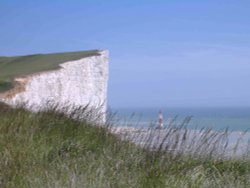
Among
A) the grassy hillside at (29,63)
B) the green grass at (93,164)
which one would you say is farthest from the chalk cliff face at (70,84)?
the green grass at (93,164)

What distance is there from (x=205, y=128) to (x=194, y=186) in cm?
183

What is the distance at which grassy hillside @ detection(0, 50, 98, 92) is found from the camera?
67.7 feet

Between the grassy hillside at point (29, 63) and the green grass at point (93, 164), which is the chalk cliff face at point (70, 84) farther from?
the green grass at point (93, 164)

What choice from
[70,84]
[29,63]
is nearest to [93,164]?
[70,84]

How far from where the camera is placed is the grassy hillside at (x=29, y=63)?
67.7ft

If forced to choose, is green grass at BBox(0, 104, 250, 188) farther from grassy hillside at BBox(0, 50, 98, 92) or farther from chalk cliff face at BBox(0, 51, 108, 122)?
grassy hillside at BBox(0, 50, 98, 92)

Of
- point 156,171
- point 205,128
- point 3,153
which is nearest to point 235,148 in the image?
point 205,128

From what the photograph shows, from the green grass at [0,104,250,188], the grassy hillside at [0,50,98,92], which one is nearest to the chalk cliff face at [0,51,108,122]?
the grassy hillside at [0,50,98,92]

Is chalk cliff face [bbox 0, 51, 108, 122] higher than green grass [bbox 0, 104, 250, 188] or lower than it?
higher

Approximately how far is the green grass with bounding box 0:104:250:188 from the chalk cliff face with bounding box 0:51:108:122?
1101 cm

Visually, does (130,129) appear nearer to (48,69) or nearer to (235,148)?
(235,148)

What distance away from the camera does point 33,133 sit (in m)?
7.38

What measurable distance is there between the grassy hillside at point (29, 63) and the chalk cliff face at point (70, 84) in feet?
1.41

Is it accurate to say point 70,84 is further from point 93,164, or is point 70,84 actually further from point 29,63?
point 93,164
